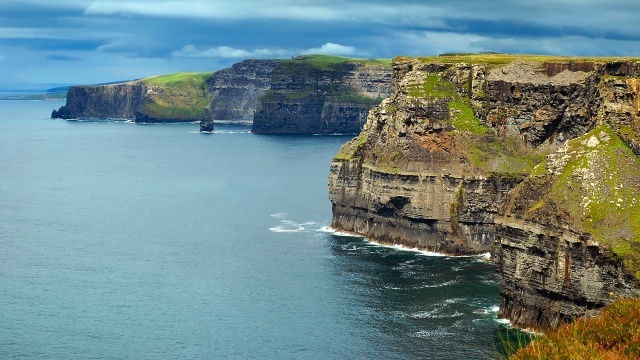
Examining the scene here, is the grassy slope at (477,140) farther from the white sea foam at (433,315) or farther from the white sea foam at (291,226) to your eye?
the white sea foam at (433,315)

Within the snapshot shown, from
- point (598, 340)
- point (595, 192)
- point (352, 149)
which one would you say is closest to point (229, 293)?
point (595, 192)

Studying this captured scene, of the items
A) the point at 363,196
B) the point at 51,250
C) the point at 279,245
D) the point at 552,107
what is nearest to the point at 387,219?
the point at 363,196

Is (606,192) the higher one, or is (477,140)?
(477,140)

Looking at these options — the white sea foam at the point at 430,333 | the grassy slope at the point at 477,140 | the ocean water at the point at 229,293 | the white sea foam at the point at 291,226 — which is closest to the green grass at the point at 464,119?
the grassy slope at the point at 477,140

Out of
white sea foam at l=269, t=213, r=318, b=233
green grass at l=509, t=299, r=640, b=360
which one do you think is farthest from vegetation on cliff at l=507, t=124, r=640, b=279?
white sea foam at l=269, t=213, r=318, b=233

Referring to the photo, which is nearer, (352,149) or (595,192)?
(595,192)

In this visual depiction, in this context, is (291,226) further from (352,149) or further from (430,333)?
(430,333)
